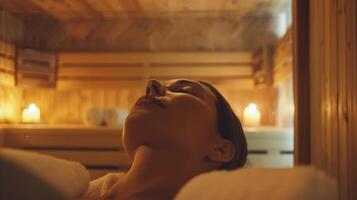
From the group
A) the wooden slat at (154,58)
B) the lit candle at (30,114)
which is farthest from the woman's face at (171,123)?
the lit candle at (30,114)

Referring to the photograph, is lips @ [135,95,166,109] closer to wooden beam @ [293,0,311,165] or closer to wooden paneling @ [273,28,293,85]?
wooden beam @ [293,0,311,165]

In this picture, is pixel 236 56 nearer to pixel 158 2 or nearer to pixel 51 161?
pixel 158 2

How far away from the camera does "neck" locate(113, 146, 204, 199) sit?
32.6 inches

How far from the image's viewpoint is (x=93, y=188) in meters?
1.01

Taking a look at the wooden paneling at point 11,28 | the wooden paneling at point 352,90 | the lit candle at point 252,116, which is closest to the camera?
the wooden paneling at point 352,90

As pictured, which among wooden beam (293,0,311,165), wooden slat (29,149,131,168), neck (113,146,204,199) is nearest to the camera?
neck (113,146,204,199)

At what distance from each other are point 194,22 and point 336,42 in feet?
7.30

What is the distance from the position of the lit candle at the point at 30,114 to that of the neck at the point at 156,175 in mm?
2688

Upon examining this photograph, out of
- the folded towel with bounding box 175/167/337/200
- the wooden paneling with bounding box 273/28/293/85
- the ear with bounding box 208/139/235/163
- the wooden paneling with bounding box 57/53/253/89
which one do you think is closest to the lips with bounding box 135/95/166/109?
the ear with bounding box 208/139/235/163

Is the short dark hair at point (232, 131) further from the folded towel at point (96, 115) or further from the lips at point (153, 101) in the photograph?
the folded towel at point (96, 115)

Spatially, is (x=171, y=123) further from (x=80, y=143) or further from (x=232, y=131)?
(x=80, y=143)

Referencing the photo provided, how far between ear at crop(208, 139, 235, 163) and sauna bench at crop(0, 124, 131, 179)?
2016 mm

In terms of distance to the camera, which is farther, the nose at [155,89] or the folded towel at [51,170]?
the nose at [155,89]

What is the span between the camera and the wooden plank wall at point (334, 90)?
116 centimetres
